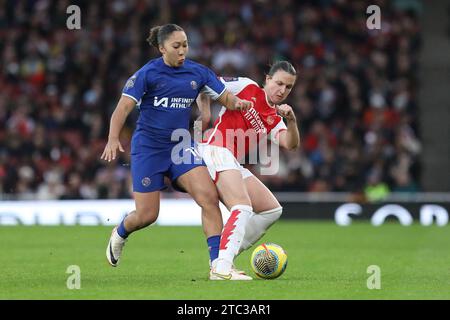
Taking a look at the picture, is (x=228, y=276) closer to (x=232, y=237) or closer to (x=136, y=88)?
(x=232, y=237)

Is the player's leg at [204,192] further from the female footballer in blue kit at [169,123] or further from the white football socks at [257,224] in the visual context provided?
the white football socks at [257,224]

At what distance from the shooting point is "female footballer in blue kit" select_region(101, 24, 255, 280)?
9516 millimetres

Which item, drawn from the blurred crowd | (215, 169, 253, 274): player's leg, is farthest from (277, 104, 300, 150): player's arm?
the blurred crowd

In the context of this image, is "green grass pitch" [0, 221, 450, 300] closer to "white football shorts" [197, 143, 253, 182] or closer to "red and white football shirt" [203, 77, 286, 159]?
"white football shorts" [197, 143, 253, 182]

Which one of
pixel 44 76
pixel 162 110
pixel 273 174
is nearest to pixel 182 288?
pixel 162 110

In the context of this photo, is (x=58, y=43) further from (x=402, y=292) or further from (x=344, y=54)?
(x=402, y=292)

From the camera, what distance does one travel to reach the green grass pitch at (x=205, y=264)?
8.59m

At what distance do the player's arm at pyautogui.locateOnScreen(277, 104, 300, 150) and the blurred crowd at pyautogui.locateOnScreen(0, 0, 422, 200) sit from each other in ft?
36.1

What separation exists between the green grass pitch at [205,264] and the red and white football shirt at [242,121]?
128cm

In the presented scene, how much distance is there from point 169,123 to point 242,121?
698 mm

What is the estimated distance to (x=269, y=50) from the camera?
79.0 feet

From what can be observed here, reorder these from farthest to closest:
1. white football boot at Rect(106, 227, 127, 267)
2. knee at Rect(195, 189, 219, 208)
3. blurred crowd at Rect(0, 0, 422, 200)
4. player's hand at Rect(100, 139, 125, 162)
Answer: blurred crowd at Rect(0, 0, 422, 200) → white football boot at Rect(106, 227, 127, 267) → knee at Rect(195, 189, 219, 208) → player's hand at Rect(100, 139, 125, 162)

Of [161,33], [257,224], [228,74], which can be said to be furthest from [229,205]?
[228,74]

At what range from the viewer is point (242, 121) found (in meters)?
9.94
